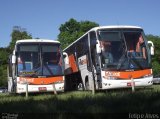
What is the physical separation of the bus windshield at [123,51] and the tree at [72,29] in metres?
58.9

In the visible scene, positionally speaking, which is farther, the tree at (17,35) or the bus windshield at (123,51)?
the tree at (17,35)

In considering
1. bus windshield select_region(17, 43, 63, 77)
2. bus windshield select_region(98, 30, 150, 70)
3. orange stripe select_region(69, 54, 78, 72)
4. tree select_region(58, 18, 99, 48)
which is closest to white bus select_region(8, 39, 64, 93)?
bus windshield select_region(17, 43, 63, 77)

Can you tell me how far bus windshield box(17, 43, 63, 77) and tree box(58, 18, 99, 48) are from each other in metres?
56.3

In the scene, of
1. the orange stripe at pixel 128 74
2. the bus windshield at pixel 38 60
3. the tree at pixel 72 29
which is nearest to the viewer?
the orange stripe at pixel 128 74

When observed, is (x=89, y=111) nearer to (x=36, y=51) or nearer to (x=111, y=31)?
(x=111, y=31)

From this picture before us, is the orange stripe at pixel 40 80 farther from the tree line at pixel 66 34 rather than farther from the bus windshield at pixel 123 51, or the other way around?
the tree line at pixel 66 34

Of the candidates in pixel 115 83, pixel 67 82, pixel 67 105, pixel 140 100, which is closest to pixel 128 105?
pixel 140 100

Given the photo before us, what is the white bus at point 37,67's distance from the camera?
73.3 ft

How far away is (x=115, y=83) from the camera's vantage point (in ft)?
65.3

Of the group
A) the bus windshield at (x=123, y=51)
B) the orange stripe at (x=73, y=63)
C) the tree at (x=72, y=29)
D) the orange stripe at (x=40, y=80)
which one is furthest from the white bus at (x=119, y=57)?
the tree at (x=72, y=29)

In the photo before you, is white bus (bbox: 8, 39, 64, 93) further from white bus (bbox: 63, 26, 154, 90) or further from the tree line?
the tree line

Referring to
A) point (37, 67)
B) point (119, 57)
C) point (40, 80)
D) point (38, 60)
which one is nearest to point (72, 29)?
point (38, 60)

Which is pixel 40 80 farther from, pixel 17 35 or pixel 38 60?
pixel 17 35

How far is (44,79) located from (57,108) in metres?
13.5
